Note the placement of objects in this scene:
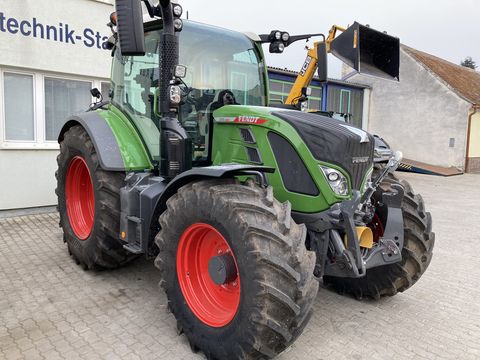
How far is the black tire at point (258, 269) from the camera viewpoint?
2.40 m

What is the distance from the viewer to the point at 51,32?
22.0 ft

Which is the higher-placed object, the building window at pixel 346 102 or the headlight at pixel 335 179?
the building window at pixel 346 102

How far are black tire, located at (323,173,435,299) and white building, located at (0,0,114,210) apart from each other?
17.7 ft

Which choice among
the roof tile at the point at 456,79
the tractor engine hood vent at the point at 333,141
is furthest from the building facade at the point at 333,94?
the tractor engine hood vent at the point at 333,141

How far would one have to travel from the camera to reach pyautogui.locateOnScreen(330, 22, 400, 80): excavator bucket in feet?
14.4

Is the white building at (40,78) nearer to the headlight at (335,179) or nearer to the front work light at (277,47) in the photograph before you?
the front work light at (277,47)

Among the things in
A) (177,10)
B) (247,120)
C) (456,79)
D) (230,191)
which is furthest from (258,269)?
(456,79)

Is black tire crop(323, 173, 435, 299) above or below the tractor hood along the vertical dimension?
below

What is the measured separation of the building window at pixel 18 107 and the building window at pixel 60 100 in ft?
0.81

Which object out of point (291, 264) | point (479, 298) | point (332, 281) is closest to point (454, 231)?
point (479, 298)

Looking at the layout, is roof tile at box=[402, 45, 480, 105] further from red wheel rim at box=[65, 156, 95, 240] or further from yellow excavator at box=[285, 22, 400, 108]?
red wheel rim at box=[65, 156, 95, 240]

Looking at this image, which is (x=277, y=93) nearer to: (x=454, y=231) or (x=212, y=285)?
(x=454, y=231)

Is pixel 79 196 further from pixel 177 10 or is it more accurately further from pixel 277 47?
pixel 277 47

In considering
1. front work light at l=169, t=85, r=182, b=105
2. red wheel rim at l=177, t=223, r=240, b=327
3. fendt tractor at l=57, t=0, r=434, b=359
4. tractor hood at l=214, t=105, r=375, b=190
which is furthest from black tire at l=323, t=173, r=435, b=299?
front work light at l=169, t=85, r=182, b=105
